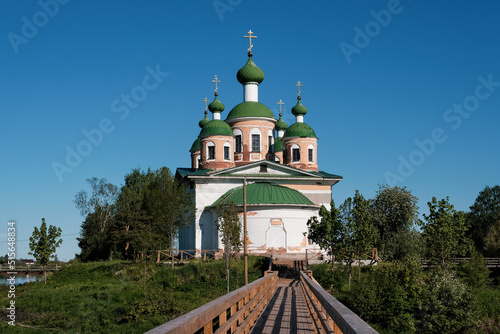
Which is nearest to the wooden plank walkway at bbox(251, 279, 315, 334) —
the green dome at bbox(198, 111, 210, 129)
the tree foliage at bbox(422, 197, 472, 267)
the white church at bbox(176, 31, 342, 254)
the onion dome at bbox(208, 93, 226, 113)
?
the tree foliage at bbox(422, 197, 472, 267)

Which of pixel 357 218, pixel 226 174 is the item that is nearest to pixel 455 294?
pixel 357 218

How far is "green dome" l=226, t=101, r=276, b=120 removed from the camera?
4909cm

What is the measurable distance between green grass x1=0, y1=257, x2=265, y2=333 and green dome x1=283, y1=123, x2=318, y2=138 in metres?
16.6

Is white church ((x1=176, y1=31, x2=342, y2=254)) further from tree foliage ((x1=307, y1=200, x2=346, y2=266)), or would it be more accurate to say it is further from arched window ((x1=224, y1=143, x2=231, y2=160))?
tree foliage ((x1=307, y1=200, x2=346, y2=266))

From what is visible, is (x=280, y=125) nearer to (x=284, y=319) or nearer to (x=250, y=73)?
(x=250, y=73)

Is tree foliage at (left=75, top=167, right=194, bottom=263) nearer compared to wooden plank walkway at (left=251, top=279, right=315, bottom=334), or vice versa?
wooden plank walkway at (left=251, top=279, right=315, bottom=334)

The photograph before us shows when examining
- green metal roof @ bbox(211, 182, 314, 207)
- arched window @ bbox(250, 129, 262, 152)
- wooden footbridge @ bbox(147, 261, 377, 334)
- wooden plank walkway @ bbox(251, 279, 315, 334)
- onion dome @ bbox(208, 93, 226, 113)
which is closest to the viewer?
wooden footbridge @ bbox(147, 261, 377, 334)

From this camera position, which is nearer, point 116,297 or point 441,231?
point 441,231

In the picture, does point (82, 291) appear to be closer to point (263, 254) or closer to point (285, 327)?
point (263, 254)

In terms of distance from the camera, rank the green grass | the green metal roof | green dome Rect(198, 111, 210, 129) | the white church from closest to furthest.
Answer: the green grass → the white church → the green metal roof → green dome Rect(198, 111, 210, 129)

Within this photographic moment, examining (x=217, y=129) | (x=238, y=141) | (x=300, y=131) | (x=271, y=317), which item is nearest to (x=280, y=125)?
(x=300, y=131)

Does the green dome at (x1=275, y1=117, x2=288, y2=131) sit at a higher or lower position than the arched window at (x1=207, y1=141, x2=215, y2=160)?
higher

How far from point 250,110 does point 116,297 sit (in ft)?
80.1

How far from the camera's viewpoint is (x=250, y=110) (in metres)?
49.3
